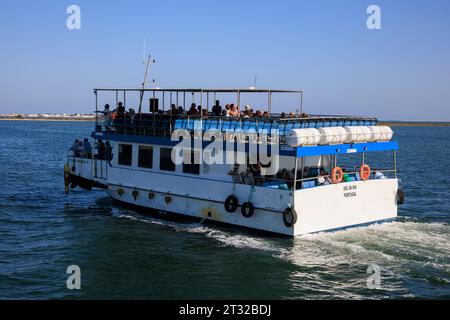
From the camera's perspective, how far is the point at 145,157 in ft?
73.8

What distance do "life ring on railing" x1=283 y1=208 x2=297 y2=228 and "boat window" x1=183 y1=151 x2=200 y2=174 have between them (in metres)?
4.22

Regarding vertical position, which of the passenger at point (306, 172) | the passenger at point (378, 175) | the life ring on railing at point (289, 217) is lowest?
the life ring on railing at point (289, 217)

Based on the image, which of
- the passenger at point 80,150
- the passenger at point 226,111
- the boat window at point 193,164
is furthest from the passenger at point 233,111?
the passenger at point 80,150

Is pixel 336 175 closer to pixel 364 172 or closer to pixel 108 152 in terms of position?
pixel 364 172

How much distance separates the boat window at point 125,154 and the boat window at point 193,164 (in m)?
3.12

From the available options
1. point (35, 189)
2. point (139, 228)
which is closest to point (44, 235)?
point (139, 228)

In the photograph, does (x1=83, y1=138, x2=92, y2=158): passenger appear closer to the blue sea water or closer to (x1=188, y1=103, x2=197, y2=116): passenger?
the blue sea water

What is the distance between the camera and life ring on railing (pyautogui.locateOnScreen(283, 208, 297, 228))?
1748 cm

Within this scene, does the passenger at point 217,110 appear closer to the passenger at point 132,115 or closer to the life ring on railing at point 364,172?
the passenger at point 132,115

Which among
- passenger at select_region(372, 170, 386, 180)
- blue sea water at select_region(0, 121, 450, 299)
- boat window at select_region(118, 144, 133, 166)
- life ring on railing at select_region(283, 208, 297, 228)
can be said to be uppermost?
boat window at select_region(118, 144, 133, 166)

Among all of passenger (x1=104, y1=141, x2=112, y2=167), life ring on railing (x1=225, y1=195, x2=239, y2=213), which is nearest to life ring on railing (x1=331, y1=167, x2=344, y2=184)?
life ring on railing (x1=225, y1=195, x2=239, y2=213)

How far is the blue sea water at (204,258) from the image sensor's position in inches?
567

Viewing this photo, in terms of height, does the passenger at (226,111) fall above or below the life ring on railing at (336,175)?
above

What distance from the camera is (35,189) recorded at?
30.2 m
